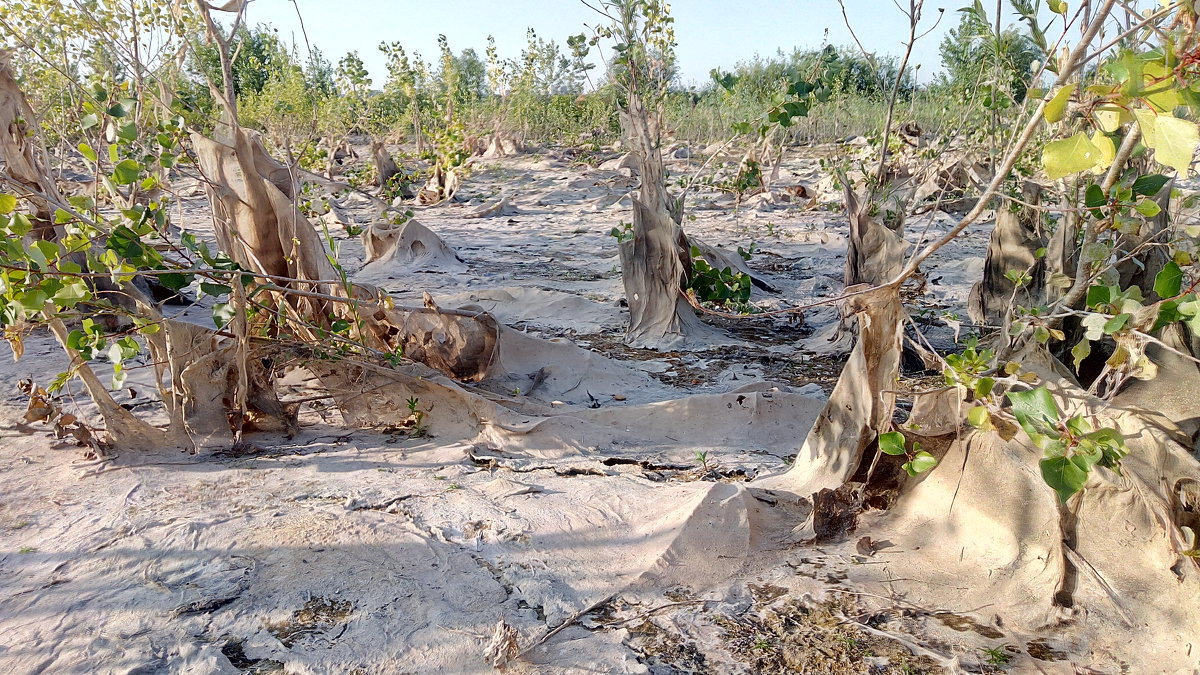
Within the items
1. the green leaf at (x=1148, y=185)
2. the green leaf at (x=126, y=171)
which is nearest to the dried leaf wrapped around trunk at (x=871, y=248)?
the green leaf at (x=1148, y=185)

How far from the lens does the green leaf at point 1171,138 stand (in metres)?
0.84

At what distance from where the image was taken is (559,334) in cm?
504

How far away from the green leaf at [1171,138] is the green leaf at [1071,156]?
0.05 m

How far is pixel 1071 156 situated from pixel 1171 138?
0.10m

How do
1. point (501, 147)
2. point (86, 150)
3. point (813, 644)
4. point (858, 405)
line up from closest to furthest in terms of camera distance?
point (813, 644)
point (858, 405)
point (86, 150)
point (501, 147)

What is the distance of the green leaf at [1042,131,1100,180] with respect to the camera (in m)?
0.94

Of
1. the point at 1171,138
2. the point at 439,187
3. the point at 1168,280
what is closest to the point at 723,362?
the point at 1168,280

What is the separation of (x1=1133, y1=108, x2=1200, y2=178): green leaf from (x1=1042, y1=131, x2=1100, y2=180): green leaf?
5 centimetres

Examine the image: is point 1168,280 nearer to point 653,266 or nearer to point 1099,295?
point 1099,295

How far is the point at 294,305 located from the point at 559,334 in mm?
1839

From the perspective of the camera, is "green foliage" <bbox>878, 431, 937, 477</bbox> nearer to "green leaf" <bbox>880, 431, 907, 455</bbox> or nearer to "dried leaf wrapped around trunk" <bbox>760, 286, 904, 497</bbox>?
"green leaf" <bbox>880, 431, 907, 455</bbox>

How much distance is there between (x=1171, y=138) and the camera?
88cm

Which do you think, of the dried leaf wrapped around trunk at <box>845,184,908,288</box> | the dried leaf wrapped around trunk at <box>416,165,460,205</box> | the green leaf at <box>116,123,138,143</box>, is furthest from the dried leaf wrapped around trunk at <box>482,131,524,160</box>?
the green leaf at <box>116,123,138,143</box>

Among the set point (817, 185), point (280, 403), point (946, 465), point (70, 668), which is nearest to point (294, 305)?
point (280, 403)
